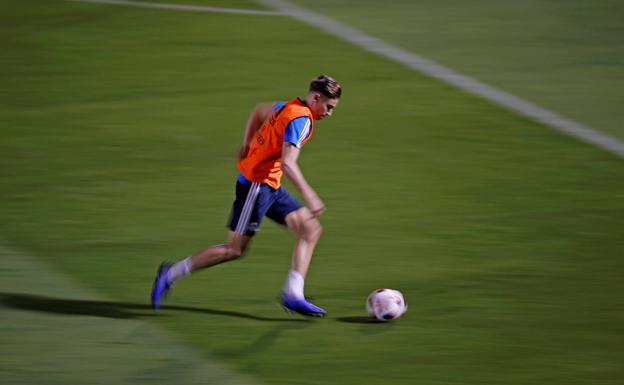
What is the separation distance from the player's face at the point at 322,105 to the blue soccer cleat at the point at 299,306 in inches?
58.9

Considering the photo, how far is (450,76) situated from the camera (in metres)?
16.9

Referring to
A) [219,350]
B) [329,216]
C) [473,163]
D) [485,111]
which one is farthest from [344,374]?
[485,111]

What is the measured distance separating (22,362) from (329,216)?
4457mm

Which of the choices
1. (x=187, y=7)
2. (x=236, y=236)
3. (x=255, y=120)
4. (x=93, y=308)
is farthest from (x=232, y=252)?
(x=187, y=7)

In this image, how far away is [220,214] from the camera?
38.3 feet

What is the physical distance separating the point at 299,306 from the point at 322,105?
164 centimetres

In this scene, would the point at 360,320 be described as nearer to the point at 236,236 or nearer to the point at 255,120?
the point at 236,236

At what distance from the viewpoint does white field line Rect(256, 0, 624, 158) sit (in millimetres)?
14492

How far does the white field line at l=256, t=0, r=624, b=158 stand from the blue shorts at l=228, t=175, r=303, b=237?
640cm

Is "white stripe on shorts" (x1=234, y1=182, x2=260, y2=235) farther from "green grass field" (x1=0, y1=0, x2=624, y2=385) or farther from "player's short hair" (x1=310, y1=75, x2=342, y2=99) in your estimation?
"player's short hair" (x1=310, y1=75, x2=342, y2=99)

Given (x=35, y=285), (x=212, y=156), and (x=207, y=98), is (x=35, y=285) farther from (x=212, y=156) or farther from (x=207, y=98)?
(x=207, y=98)

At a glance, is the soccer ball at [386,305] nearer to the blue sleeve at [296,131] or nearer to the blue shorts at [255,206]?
the blue shorts at [255,206]

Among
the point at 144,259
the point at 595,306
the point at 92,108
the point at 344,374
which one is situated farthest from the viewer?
the point at 92,108

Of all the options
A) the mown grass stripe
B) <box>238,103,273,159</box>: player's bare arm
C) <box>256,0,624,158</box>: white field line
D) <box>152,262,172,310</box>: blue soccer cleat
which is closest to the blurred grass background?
<box>256,0,624,158</box>: white field line
